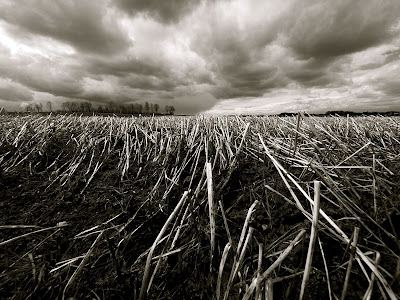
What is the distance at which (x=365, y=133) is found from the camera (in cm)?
412

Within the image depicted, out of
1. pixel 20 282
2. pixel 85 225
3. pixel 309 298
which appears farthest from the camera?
pixel 85 225

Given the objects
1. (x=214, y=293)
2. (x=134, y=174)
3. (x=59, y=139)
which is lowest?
(x=214, y=293)

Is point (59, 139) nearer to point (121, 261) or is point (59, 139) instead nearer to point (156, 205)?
point (156, 205)

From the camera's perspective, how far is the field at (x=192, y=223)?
1.35m

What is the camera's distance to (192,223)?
1806 millimetres

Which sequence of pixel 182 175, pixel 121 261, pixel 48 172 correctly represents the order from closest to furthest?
pixel 121 261 → pixel 182 175 → pixel 48 172

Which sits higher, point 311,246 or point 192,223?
point 311,246

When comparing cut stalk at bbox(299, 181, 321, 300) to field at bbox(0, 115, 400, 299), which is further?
field at bbox(0, 115, 400, 299)

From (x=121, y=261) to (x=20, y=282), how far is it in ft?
2.12

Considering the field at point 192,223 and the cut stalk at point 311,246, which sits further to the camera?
the field at point 192,223

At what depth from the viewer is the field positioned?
1.35 m

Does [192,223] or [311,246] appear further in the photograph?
[192,223]

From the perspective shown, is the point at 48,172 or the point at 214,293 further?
the point at 48,172

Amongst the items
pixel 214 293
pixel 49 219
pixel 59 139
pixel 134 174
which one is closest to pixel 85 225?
pixel 49 219
